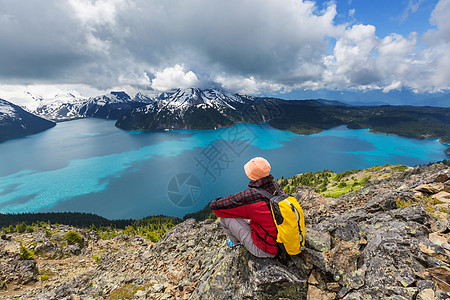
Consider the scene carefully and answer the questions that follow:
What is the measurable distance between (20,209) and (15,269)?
A: 103m

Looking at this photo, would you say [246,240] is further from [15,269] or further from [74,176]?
[74,176]

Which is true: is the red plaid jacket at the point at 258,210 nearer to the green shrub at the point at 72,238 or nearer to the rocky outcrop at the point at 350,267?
the rocky outcrop at the point at 350,267

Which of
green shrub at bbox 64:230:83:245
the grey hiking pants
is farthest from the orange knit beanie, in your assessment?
green shrub at bbox 64:230:83:245

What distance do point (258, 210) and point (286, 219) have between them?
25.9 inches

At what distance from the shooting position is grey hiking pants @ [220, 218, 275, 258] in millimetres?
4723

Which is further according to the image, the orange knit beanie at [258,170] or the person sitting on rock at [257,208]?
the orange knit beanie at [258,170]

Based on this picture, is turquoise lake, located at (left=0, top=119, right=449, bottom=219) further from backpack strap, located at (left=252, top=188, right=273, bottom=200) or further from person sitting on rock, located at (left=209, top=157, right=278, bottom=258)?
backpack strap, located at (left=252, top=188, right=273, bottom=200)

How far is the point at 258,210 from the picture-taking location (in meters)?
4.14

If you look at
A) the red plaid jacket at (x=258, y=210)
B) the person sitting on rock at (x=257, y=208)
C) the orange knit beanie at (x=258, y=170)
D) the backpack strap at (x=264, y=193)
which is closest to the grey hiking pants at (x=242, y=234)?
the person sitting on rock at (x=257, y=208)

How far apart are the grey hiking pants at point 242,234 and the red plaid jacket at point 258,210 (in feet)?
0.61

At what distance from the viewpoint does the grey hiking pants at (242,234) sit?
472cm

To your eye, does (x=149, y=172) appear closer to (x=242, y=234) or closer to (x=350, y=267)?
(x=242, y=234)

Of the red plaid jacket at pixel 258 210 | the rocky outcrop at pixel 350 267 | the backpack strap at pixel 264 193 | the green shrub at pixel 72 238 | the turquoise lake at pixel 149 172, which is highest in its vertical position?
the backpack strap at pixel 264 193

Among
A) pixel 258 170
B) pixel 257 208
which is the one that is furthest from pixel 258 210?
pixel 258 170
